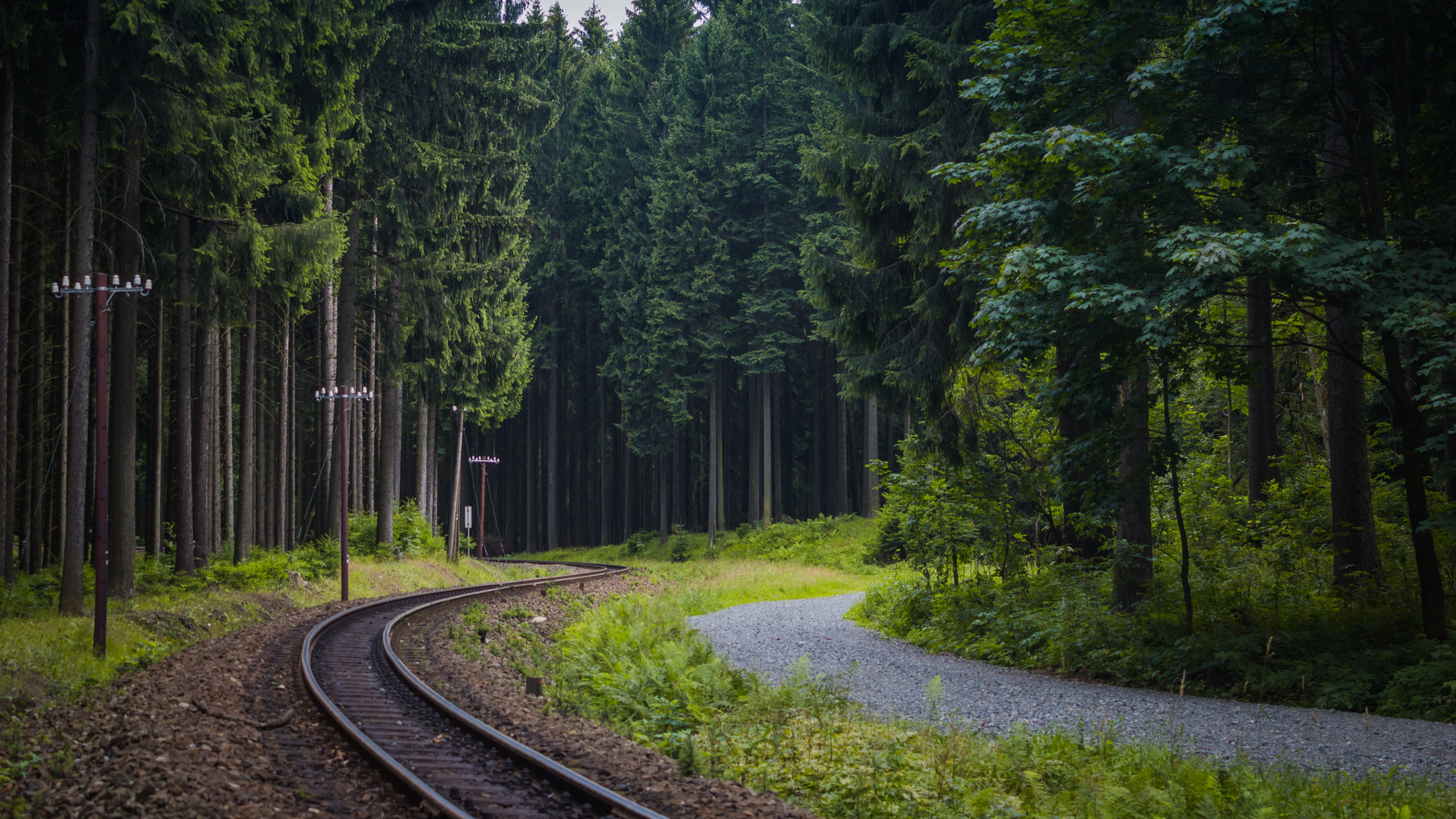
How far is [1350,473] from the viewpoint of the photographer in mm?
11062

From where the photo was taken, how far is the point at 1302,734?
8.16m

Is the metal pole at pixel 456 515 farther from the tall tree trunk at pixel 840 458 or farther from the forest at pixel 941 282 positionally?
the tall tree trunk at pixel 840 458

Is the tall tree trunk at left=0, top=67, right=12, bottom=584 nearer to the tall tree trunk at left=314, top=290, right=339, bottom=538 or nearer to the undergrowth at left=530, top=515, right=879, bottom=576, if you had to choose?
the tall tree trunk at left=314, top=290, right=339, bottom=538

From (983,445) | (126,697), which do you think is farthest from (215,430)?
(983,445)

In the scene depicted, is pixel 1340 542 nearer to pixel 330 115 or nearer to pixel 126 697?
pixel 126 697

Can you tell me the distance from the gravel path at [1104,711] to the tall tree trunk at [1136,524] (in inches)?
74.6

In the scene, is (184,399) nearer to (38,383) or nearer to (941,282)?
(38,383)

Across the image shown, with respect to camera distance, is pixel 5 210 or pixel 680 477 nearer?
pixel 5 210

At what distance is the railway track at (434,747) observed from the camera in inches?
263

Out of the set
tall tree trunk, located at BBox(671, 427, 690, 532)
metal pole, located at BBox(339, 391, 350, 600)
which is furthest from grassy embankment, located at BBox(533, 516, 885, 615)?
metal pole, located at BBox(339, 391, 350, 600)

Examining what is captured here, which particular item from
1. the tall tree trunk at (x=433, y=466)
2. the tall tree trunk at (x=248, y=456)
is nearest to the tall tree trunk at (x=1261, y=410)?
the tall tree trunk at (x=248, y=456)

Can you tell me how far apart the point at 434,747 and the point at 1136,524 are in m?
9.65

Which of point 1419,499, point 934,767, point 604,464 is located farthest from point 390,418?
point 1419,499

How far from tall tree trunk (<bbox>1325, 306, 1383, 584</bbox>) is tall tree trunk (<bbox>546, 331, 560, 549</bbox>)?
1601 inches
